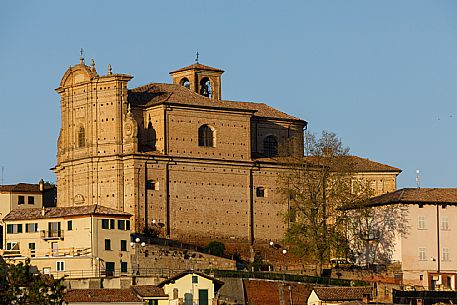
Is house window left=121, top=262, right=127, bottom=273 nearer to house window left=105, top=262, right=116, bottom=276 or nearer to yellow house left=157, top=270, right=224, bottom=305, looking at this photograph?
house window left=105, top=262, right=116, bottom=276

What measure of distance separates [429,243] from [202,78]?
23155 millimetres

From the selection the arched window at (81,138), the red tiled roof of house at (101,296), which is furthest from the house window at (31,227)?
the red tiled roof of house at (101,296)

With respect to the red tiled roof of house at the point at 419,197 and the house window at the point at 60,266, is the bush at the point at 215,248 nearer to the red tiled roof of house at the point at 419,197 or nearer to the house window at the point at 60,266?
the red tiled roof of house at the point at 419,197

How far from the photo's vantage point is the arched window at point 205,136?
112688 mm

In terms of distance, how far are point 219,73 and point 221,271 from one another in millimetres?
27323

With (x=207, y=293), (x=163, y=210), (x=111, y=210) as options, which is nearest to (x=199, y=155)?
(x=163, y=210)

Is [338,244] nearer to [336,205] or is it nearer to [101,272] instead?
[336,205]

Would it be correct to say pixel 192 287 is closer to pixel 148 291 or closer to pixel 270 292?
pixel 148 291

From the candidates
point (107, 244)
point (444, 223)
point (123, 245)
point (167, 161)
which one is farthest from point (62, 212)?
point (444, 223)

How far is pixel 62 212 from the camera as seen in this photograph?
334ft

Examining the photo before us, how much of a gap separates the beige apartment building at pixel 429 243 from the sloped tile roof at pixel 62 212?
17.8 metres

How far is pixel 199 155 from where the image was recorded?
112000 millimetres

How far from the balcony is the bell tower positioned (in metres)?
23.0

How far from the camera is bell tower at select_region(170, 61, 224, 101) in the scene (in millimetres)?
120688
